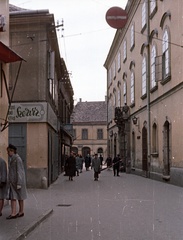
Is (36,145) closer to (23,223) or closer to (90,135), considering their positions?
(23,223)

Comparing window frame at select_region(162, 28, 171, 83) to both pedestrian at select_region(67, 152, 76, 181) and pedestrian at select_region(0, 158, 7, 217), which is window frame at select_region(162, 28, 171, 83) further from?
pedestrian at select_region(0, 158, 7, 217)

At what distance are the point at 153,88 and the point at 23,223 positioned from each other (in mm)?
16745

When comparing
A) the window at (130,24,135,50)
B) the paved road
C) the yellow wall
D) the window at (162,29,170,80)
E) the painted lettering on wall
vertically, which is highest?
the window at (130,24,135,50)

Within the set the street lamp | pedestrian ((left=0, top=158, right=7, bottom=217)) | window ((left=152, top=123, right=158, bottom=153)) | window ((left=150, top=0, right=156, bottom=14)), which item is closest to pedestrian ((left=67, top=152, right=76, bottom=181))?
window ((left=152, top=123, right=158, bottom=153))

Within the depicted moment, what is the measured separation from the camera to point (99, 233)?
8.52 meters

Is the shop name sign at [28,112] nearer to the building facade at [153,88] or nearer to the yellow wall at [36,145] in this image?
the yellow wall at [36,145]

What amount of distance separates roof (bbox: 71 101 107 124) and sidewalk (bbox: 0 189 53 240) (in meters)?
70.1

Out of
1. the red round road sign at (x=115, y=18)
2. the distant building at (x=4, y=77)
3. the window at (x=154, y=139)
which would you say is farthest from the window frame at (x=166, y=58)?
the distant building at (x=4, y=77)

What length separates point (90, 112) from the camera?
277 ft

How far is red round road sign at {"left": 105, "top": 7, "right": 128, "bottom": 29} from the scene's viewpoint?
37.9 ft

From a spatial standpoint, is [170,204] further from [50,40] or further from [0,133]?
[50,40]

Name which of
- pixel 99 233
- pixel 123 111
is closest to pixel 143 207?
pixel 99 233

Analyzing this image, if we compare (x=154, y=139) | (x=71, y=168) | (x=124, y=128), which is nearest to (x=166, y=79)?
(x=154, y=139)

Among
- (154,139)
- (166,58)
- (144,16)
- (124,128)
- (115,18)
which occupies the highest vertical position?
(144,16)
